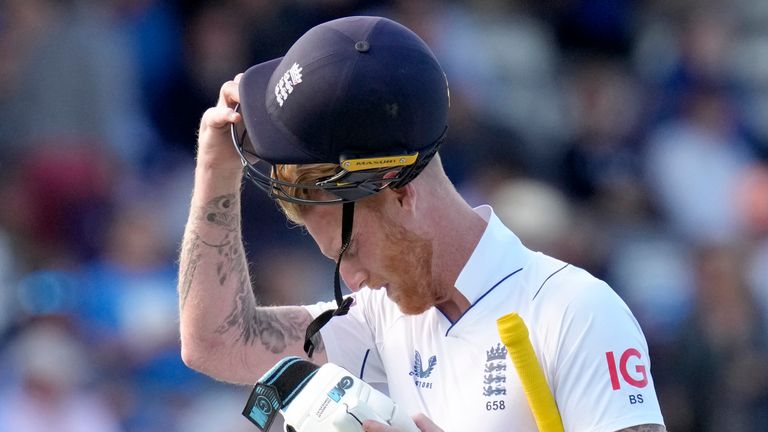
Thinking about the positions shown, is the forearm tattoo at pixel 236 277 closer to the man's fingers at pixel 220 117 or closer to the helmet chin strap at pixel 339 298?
the helmet chin strap at pixel 339 298

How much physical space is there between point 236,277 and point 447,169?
165 inches

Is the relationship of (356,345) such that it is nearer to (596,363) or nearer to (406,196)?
(406,196)

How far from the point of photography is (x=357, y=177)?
8.32 ft

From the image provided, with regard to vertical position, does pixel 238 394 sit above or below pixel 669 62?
below

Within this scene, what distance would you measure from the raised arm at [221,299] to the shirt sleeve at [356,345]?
0.04 meters

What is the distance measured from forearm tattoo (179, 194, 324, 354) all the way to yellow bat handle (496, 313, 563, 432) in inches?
28.9

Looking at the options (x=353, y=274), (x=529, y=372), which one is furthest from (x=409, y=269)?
(x=529, y=372)

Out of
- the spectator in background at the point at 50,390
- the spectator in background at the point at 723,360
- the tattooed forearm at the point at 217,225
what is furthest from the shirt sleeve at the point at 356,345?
the spectator in background at the point at 723,360

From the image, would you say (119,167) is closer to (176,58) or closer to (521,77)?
(176,58)

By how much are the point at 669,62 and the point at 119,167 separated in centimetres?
394

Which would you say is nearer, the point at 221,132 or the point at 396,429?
the point at 396,429

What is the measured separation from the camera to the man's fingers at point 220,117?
2.81 metres

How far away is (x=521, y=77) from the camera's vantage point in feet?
27.0

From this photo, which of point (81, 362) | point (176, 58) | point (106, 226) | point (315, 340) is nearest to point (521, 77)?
point (176, 58)
